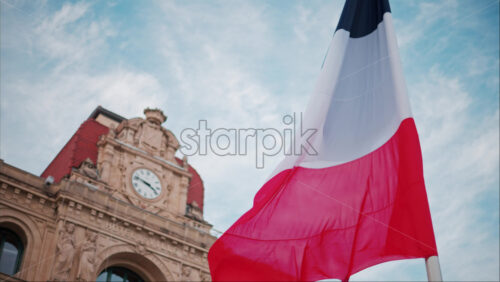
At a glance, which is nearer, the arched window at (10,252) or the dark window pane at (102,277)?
the arched window at (10,252)

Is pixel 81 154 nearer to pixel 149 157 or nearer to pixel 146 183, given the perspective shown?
pixel 149 157

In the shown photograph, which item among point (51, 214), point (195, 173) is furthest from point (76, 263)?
point (195, 173)


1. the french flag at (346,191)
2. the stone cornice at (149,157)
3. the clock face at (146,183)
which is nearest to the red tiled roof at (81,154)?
the stone cornice at (149,157)

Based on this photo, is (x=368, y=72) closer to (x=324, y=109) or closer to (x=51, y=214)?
(x=324, y=109)

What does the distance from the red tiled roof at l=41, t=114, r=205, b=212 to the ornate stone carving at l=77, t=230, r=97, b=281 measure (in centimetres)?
511

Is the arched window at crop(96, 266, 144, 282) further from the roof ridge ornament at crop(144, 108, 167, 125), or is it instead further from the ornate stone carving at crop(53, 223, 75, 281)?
the roof ridge ornament at crop(144, 108, 167, 125)

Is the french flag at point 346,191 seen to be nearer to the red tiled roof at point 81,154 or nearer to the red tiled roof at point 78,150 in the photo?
the red tiled roof at point 81,154

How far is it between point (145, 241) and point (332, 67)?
20.9 metres

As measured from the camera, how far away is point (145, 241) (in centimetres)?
3019

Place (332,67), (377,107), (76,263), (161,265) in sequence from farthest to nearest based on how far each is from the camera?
(161,265) < (76,263) < (332,67) < (377,107)

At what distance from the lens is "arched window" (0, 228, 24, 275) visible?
87.6 feet

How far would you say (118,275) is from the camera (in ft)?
99.5

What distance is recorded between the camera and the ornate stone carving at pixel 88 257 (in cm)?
2683

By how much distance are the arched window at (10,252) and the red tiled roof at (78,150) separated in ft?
17.1
